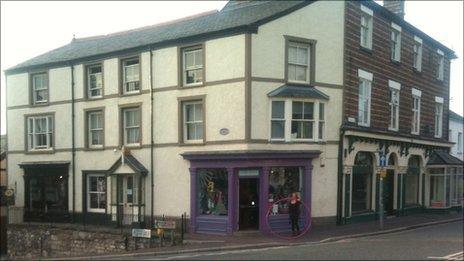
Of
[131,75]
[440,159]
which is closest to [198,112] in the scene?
[131,75]

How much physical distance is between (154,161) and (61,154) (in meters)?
6.63

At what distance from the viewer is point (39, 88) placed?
91.6 feet

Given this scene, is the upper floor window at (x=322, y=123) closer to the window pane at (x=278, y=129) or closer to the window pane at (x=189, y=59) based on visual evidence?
the window pane at (x=278, y=129)

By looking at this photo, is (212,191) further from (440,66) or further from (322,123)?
(440,66)

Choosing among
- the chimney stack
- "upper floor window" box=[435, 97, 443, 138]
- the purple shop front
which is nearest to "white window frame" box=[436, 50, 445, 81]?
"upper floor window" box=[435, 97, 443, 138]

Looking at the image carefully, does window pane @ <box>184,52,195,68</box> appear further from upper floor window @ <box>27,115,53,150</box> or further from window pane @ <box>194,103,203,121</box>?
upper floor window @ <box>27,115,53,150</box>

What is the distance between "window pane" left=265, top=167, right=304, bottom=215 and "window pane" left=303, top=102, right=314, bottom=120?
7.18 ft

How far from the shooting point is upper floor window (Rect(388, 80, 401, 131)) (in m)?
26.5

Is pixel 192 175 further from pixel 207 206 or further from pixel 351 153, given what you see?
pixel 351 153

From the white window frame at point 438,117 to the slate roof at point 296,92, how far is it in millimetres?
13888

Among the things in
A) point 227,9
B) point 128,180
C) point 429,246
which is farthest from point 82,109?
point 429,246

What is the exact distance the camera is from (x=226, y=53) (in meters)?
20.5

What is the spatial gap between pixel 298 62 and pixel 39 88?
15.0 m

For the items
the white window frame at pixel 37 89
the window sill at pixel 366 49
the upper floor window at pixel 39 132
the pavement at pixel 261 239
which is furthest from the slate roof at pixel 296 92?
the white window frame at pixel 37 89
